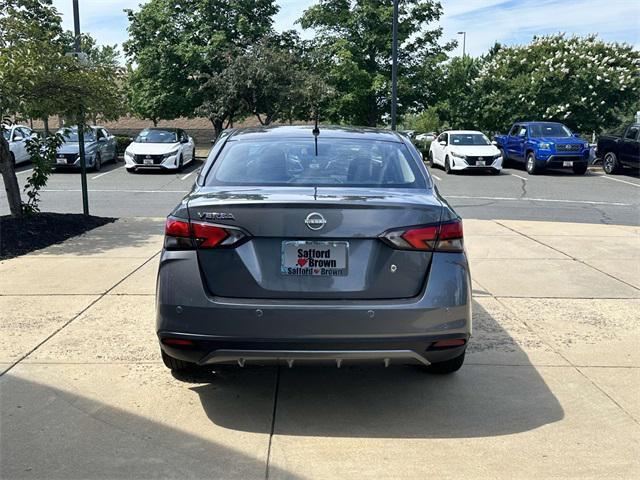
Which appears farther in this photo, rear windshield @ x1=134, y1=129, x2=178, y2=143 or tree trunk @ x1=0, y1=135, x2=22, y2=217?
rear windshield @ x1=134, y1=129, x2=178, y2=143

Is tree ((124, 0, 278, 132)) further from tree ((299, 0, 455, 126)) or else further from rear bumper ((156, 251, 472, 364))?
rear bumper ((156, 251, 472, 364))

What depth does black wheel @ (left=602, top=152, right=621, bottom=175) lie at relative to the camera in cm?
2246

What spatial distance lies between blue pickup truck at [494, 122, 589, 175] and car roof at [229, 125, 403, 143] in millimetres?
18271

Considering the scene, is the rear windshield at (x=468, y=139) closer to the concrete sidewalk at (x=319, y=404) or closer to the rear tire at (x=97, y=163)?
the rear tire at (x=97, y=163)

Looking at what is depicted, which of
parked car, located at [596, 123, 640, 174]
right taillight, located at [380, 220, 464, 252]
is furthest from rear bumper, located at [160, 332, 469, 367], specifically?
parked car, located at [596, 123, 640, 174]

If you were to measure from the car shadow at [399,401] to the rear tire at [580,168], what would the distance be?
18899 millimetres

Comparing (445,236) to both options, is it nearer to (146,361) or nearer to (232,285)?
(232,285)

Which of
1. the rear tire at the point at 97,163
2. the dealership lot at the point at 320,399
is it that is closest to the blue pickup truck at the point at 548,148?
the rear tire at the point at 97,163

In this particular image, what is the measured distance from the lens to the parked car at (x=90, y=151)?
69.6 feet

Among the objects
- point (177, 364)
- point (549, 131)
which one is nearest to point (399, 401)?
point (177, 364)

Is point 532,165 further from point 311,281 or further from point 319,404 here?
point 311,281

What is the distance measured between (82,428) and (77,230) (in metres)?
7.05

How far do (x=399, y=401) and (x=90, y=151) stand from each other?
20.0m

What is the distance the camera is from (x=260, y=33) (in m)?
30.9
